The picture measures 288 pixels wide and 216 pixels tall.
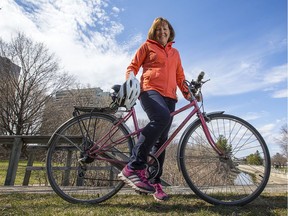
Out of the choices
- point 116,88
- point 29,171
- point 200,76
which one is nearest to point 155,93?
point 116,88

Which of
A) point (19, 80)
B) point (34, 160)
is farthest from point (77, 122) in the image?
point (19, 80)

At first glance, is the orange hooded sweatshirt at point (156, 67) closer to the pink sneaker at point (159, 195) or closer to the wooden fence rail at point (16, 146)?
the pink sneaker at point (159, 195)

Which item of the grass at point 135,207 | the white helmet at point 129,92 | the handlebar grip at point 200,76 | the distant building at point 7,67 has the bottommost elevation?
the grass at point 135,207

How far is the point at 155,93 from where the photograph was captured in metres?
2.46

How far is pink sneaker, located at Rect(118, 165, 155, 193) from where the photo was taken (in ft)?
7.14

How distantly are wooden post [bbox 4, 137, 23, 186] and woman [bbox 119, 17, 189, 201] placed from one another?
3.02 meters

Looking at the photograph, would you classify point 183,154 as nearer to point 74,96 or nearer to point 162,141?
point 162,141

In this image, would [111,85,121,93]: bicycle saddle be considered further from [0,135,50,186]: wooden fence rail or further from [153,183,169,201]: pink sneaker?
[0,135,50,186]: wooden fence rail

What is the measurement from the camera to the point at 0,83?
24.6 m

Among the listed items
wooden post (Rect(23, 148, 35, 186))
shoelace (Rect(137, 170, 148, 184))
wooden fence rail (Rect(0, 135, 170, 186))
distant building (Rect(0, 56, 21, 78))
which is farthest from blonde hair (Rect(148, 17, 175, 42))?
distant building (Rect(0, 56, 21, 78))

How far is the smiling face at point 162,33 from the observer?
2791mm

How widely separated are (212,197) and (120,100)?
131 cm

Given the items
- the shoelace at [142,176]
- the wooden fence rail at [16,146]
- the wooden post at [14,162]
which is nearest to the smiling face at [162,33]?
the shoelace at [142,176]

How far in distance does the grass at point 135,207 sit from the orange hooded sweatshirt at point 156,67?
3.55ft
